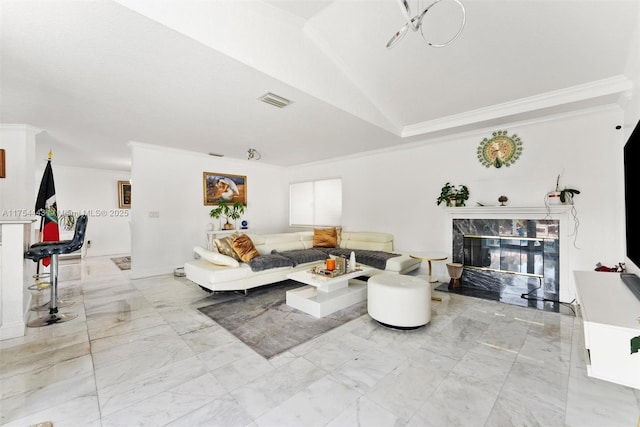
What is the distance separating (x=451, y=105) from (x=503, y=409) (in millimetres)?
3562

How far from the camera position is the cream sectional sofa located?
11.9 ft

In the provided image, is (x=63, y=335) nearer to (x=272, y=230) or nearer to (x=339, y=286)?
(x=339, y=286)

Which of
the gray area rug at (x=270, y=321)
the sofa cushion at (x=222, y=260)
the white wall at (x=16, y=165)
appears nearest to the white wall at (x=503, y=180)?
the gray area rug at (x=270, y=321)

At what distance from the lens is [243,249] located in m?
4.05

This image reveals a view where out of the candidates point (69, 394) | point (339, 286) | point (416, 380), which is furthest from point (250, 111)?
point (416, 380)

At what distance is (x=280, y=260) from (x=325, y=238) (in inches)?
61.3

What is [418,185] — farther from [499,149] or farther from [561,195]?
[561,195]

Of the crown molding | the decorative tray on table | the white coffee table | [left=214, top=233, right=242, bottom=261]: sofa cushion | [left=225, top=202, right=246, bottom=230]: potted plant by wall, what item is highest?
the crown molding

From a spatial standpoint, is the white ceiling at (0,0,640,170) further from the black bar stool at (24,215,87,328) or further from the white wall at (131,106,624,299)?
the black bar stool at (24,215,87,328)

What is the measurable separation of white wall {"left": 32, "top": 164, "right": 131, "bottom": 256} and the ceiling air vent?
290 inches

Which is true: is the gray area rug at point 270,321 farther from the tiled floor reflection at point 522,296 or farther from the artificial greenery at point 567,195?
the artificial greenery at point 567,195

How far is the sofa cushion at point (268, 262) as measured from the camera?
3895 mm

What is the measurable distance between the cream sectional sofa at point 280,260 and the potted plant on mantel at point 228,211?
1263mm

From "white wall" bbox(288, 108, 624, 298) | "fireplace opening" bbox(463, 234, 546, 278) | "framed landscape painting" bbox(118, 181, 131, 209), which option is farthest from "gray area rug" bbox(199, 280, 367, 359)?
"framed landscape painting" bbox(118, 181, 131, 209)
